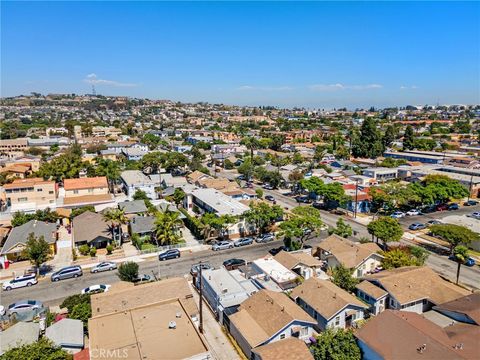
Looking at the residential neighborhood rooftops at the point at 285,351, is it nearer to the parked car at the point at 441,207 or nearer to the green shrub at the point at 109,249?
the green shrub at the point at 109,249

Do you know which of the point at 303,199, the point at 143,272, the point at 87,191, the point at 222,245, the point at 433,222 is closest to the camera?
the point at 143,272

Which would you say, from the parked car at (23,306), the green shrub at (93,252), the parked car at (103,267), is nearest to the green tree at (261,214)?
the parked car at (103,267)

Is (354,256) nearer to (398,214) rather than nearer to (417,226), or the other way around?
(417,226)

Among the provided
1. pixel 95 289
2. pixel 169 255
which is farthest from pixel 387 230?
pixel 95 289

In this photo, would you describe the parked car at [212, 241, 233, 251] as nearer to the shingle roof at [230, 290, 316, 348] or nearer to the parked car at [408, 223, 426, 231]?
the shingle roof at [230, 290, 316, 348]

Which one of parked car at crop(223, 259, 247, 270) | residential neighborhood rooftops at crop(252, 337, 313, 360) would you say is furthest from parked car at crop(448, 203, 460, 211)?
residential neighborhood rooftops at crop(252, 337, 313, 360)

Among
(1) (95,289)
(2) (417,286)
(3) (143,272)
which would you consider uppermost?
(2) (417,286)

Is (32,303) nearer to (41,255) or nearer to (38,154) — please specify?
(41,255)

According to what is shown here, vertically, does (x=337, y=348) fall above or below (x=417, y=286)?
above
